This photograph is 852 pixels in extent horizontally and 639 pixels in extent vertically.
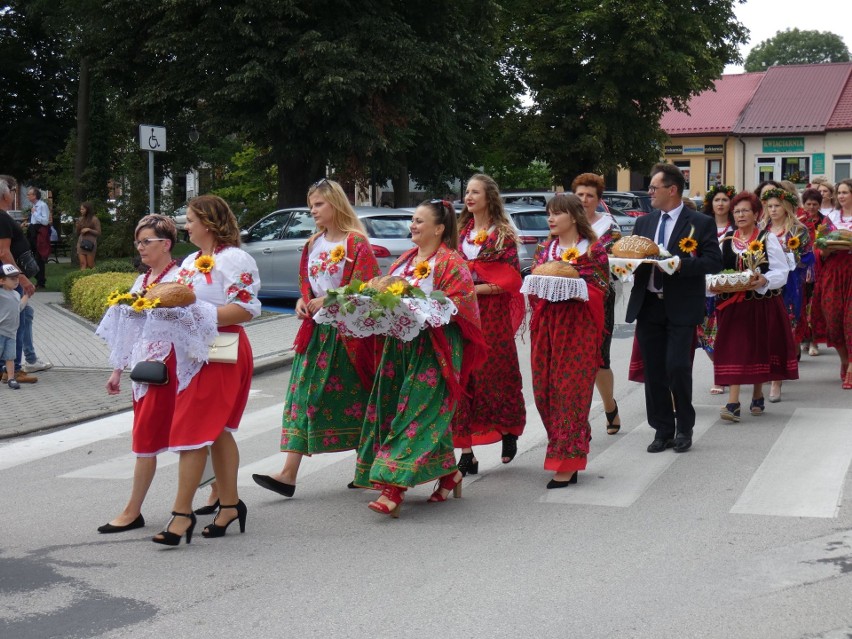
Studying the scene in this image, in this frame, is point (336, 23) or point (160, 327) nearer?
point (160, 327)

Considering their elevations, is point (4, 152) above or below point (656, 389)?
above

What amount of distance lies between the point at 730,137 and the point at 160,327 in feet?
175

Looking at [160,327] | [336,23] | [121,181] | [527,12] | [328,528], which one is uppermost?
[527,12]

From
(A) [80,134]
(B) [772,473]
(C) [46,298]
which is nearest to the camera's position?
(B) [772,473]

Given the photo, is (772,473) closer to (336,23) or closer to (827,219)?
(827,219)

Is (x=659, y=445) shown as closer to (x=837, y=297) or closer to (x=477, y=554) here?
(x=477, y=554)

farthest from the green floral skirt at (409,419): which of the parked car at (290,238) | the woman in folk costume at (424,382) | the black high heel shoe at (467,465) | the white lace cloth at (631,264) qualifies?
the parked car at (290,238)

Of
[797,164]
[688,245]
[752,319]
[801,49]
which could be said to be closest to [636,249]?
[688,245]

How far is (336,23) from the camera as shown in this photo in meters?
23.6

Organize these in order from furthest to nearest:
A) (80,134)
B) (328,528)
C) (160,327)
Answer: (80,134), (328,528), (160,327)

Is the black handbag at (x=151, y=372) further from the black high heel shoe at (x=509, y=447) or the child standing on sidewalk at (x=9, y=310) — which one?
the child standing on sidewalk at (x=9, y=310)

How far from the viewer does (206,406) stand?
570 centimetres

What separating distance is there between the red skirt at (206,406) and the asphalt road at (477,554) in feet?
1.91

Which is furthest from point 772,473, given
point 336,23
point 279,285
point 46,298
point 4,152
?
point 4,152
